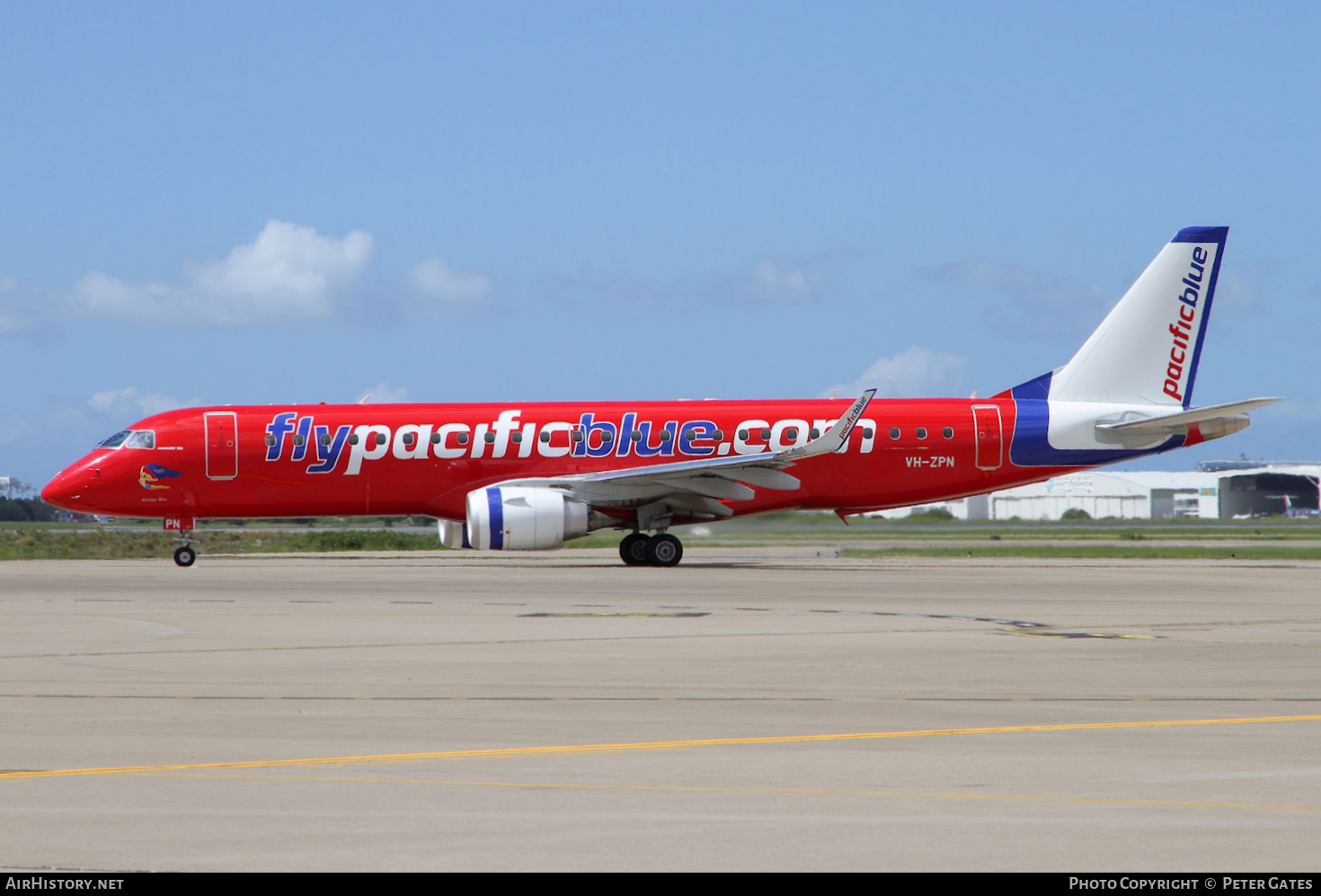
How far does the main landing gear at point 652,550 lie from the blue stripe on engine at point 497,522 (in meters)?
3.02

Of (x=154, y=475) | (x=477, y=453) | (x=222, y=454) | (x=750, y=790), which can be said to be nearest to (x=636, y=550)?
(x=477, y=453)

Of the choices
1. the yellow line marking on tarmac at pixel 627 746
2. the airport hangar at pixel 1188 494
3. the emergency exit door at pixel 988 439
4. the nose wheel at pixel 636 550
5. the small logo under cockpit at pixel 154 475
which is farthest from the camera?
the airport hangar at pixel 1188 494

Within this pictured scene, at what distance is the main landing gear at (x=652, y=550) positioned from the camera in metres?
32.4

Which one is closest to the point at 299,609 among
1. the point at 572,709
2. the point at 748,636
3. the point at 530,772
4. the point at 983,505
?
the point at 748,636

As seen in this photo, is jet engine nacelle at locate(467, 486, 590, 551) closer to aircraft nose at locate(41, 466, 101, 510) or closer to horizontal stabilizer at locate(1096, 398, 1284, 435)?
aircraft nose at locate(41, 466, 101, 510)

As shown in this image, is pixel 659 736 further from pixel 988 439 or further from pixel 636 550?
pixel 988 439

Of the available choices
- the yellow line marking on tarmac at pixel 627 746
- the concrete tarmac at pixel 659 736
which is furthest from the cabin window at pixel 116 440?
the yellow line marking on tarmac at pixel 627 746

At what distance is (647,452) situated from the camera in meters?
33.2

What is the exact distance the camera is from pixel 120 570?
30.1m

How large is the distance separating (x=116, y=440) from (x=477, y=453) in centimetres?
807

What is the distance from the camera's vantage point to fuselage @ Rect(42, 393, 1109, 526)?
3222 cm

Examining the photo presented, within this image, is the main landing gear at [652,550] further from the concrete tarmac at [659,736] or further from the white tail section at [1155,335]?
the concrete tarmac at [659,736]

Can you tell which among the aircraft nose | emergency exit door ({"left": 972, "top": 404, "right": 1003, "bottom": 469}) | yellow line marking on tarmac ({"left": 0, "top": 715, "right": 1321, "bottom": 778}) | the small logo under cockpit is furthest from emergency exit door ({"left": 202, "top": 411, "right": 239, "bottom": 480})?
yellow line marking on tarmac ({"left": 0, "top": 715, "right": 1321, "bottom": 778})
